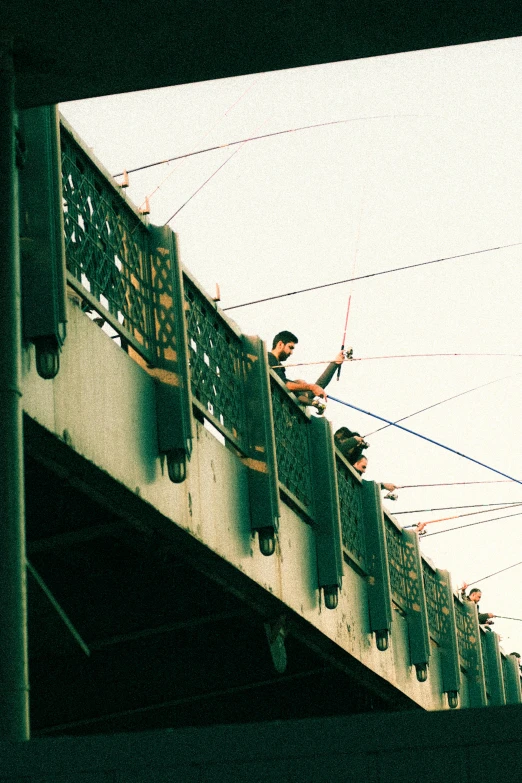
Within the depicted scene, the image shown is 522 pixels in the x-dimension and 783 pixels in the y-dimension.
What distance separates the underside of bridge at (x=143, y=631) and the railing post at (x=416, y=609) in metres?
0.67

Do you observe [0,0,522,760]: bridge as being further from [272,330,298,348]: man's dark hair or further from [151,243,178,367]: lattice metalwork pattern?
[272,330,298,348]: man's dark hair

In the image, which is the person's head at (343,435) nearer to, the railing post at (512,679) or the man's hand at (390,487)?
the man's hand at (390,487)

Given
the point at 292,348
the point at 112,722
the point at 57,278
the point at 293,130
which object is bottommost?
the point at 112,722

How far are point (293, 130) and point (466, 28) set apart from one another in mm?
9965

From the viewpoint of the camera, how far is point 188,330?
1059cm

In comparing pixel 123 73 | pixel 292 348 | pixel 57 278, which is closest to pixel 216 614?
pixel 292 348

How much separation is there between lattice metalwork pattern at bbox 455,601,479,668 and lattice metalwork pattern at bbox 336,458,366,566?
884 cm

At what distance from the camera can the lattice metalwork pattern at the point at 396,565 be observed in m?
18.2

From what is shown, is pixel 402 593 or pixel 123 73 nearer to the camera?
pixel 123 73

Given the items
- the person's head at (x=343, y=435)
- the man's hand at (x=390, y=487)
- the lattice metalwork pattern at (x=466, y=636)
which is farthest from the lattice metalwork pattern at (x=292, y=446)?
the lattice metalwork pattern at (x=466, y=636)

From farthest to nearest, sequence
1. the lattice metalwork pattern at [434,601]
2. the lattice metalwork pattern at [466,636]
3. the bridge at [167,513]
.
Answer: the lattice metalwork pattern at [466,636] → the lattice metalwork pattern at [434,601] → the bridge at [167,513]

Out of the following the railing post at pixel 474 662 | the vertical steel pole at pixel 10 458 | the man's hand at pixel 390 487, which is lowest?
the vertical steel pole at pixel 10 458

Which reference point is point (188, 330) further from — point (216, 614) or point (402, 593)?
point (402, 593)

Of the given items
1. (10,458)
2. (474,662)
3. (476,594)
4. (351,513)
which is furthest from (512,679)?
(10,458)
